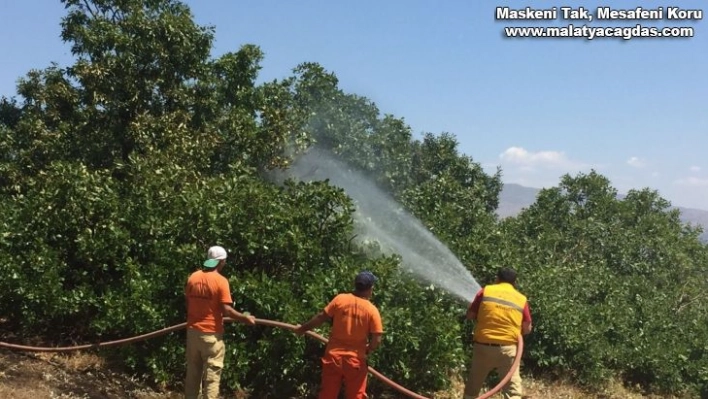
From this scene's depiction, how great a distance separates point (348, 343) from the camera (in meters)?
6.11

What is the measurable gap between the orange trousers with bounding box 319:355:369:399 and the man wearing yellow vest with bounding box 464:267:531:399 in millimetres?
1658

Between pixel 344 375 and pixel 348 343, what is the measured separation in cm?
32

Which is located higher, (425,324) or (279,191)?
(279,191)

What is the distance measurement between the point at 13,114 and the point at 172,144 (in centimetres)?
1129

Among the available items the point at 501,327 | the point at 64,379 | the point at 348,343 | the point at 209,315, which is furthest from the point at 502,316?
the point at 64,379

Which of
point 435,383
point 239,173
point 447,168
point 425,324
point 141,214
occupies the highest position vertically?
point 447,168

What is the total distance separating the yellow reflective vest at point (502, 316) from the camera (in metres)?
7.01

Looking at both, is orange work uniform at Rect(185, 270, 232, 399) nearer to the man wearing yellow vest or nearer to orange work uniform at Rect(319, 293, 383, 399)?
orange work uniform at Rect(319, 293, 383, 399)

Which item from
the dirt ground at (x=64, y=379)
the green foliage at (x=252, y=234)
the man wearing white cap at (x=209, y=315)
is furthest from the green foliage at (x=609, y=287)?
the man wearing white cap at (x=209, y=315)

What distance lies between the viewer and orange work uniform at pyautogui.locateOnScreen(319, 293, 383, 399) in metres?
6.08

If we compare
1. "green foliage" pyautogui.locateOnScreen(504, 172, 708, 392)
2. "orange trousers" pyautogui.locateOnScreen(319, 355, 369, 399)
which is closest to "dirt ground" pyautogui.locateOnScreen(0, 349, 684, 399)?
"orange trousers" pyautogui.locateOnScreen(319, 355, 369, 399)

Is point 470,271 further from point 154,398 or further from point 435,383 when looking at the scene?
point 154,398

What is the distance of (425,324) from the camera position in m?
9.09

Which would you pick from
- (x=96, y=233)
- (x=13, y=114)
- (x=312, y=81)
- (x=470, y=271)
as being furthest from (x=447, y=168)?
(x=96, y=233)
